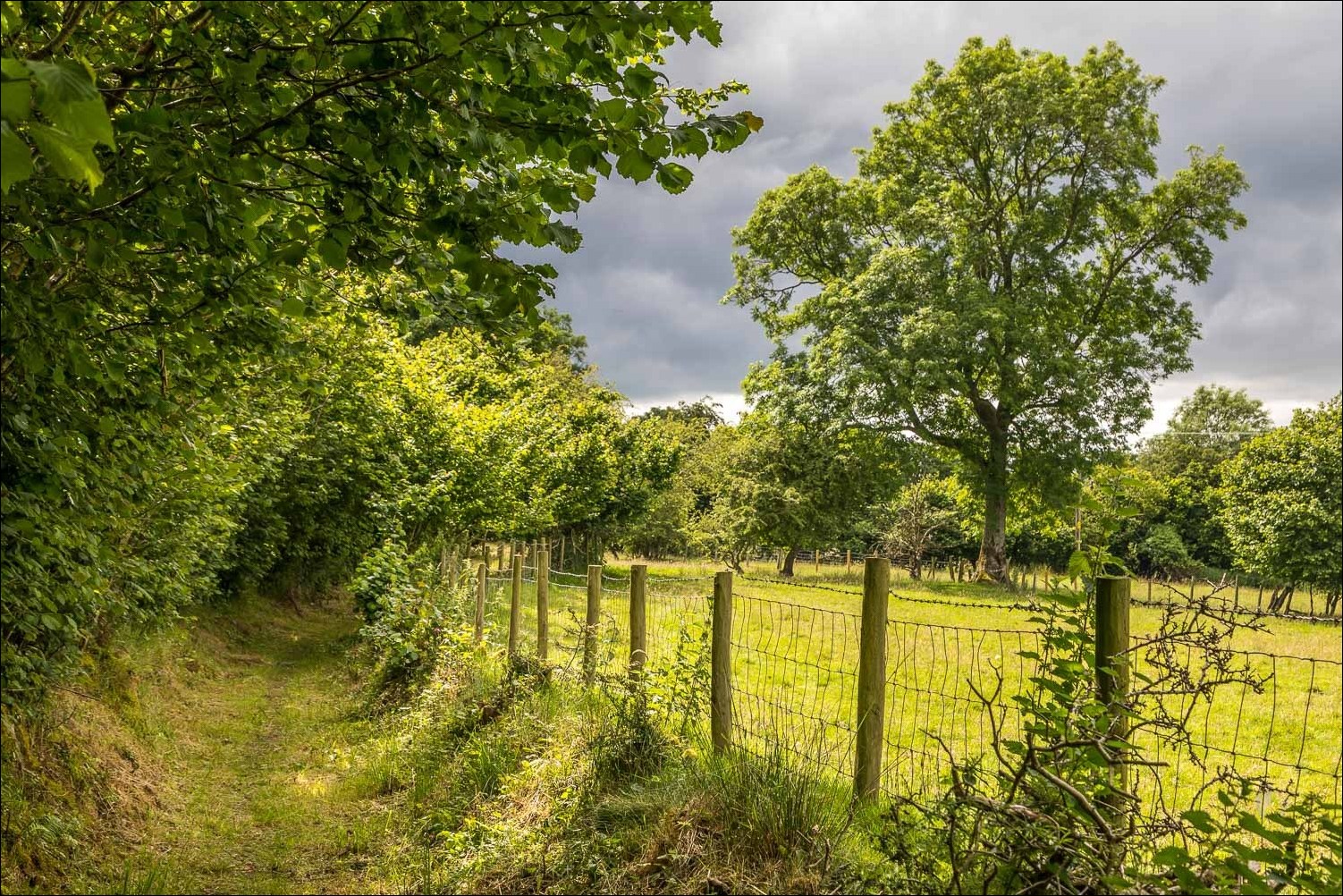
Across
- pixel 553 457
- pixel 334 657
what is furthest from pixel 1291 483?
pixel 334 657

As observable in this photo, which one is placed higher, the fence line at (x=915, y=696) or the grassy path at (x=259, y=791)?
the fence line at (x=915, y=696)

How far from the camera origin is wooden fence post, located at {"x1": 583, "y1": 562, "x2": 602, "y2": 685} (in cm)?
659

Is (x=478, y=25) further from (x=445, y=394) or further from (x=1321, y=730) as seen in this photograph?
(x=445, y=394)

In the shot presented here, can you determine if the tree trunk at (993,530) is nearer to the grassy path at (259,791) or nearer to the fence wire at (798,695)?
the fence wire at (798,695)

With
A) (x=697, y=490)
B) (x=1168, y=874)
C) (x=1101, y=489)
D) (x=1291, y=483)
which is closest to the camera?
(x=1168, y=874)

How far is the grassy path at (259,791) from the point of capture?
5.29 meters

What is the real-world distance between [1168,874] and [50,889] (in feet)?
18.1

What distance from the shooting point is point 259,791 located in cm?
693

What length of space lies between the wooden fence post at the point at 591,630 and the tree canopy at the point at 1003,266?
59.5 ft

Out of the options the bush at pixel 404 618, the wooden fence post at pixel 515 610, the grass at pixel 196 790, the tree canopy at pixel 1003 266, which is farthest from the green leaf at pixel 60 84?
the tree canopy at pixel 1003 266

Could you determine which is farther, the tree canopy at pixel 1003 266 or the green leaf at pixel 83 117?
the tree canopy at pixel 1003 266

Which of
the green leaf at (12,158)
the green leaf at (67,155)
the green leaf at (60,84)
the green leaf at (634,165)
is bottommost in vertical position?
the green leaf at (12,158)

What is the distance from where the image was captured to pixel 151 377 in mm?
4461

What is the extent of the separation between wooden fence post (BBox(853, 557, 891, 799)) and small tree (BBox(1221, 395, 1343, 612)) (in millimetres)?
33883
